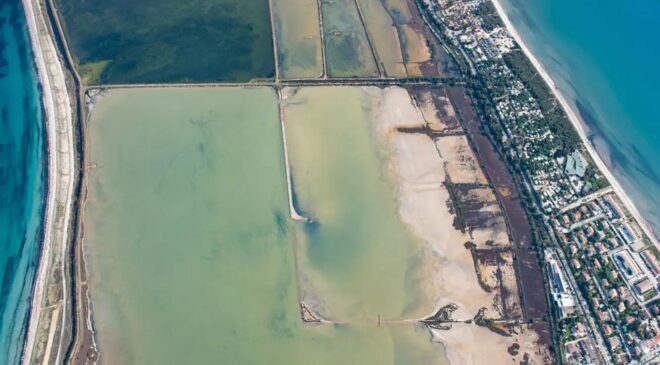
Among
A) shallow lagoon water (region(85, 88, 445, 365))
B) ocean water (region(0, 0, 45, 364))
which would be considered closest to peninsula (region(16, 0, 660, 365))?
shallow lagoon water (region(85, 88, 445, 365))

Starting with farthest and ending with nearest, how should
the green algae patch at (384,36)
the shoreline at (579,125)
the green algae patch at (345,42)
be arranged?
1. the green algae patch at (384,36)
2. the green algae patch at (345,42)
3. the shoreline at (579,125)

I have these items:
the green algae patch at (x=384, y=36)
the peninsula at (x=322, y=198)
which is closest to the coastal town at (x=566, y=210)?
the peninsula at (x=322, y=198)

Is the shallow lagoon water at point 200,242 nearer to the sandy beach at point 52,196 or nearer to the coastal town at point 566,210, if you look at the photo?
the sandy beach at point 52,196

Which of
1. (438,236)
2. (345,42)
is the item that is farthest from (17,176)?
(438,236)

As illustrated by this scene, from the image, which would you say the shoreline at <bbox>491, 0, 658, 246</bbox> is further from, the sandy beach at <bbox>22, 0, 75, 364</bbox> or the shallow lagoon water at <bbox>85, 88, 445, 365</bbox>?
the sandy beach at <bbox>22, 0, 75, 364</bbox>

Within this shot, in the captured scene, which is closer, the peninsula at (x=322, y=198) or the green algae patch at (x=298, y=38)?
the peninsula at (x=322, y=198)
